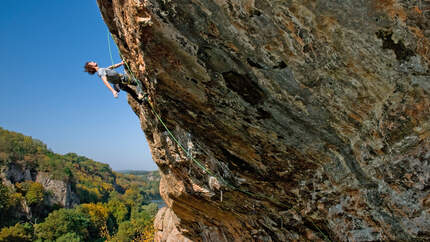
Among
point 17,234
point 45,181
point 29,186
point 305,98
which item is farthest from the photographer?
point 45,181

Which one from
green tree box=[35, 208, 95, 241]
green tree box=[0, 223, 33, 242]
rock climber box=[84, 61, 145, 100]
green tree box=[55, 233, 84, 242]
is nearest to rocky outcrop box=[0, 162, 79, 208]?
green tree box=[35, 208, 95, 241]

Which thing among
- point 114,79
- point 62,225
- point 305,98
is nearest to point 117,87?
point 114,79

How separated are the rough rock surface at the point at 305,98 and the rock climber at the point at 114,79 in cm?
52

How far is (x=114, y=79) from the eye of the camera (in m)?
5.35

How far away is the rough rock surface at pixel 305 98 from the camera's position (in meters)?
3.18

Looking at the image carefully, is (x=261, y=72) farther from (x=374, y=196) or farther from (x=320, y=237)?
(x=320, y=237)

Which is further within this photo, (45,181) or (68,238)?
(45,181)

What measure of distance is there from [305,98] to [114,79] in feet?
12.1

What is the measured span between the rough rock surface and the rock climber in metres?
0.52

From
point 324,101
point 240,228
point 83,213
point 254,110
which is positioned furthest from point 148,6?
point 83,213

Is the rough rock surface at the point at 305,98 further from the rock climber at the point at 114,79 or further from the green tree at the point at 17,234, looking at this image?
the green tree at the point at 17,234

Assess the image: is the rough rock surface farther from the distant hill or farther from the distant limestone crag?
the distant limestone crag

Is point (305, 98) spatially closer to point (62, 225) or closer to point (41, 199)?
point (62, 225)

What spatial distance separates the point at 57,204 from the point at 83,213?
7930 mm
